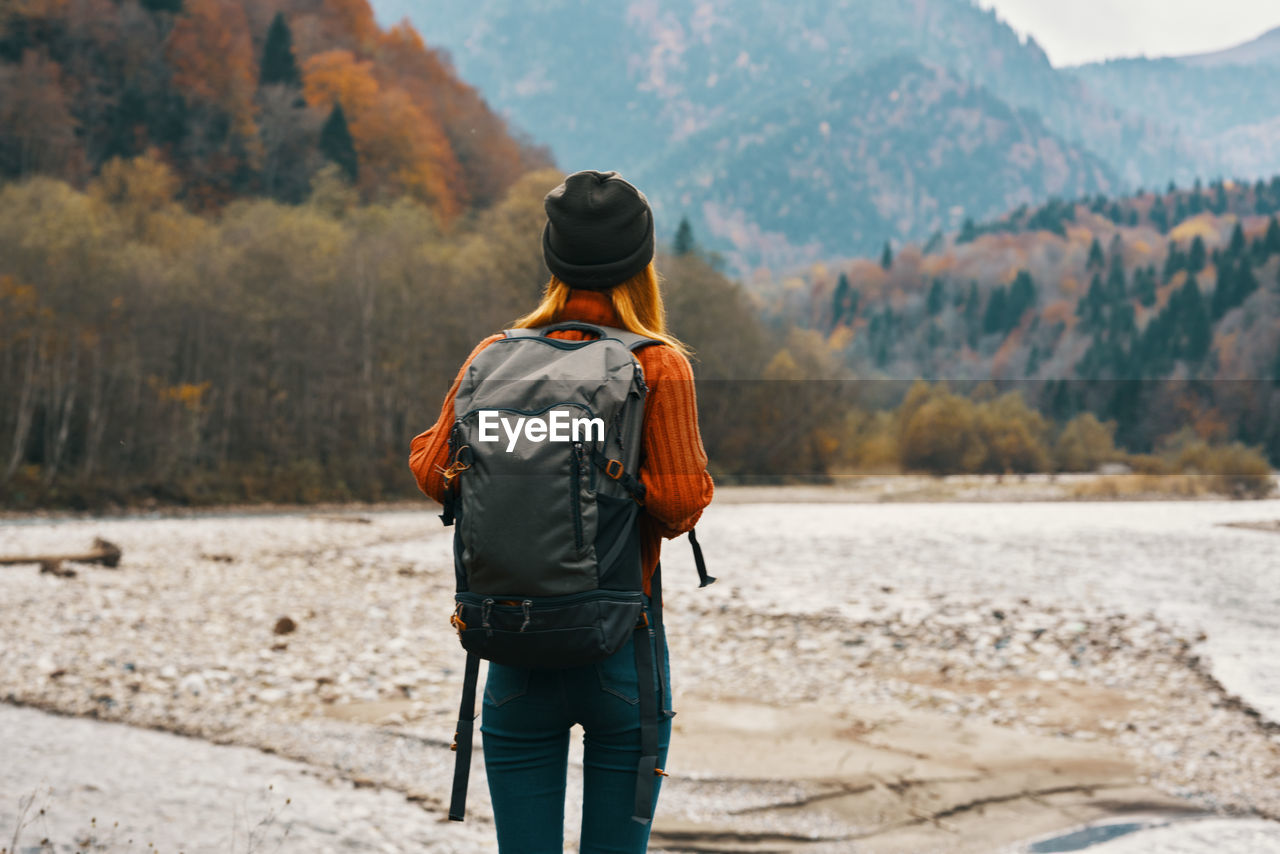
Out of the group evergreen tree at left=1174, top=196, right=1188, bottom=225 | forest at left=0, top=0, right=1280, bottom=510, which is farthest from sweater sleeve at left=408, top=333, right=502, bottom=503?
evergreen tree at left=1174, top=196, right=1188, bottom=225

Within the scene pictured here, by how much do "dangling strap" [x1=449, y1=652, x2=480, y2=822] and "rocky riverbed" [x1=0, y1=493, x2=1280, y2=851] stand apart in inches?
127

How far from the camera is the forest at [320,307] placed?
92.3ft

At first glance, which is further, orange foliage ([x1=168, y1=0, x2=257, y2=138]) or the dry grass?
orange foliage ([x1=168, y1=0, x2=257, y2=138])

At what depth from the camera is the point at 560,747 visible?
192 centimetres

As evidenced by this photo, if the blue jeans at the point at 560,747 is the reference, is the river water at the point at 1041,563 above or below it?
below

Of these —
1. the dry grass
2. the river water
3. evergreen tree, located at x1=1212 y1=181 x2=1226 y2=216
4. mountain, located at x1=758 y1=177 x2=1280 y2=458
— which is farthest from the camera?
evergreen tree, located at x1=1212 y1=181 x2=1226 y2=216

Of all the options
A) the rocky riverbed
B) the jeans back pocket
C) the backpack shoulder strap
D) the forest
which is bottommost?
the rocky riverbed

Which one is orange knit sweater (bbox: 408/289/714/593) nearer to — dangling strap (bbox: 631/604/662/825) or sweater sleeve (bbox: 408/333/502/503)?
sweater sleeve (bbox: 408/333/502/503)

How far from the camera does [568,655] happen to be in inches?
70.0

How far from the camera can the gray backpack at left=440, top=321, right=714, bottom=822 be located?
1.78m

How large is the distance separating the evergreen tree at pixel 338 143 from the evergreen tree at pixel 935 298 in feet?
221

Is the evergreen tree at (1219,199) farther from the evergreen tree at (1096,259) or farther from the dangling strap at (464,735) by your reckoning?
the dangling strap at (464,735)

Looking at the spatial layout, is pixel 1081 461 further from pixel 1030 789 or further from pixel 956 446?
pixel 1030 789

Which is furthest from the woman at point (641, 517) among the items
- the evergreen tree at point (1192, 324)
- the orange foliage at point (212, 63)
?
the evergreen tree at point (1192, 324)
